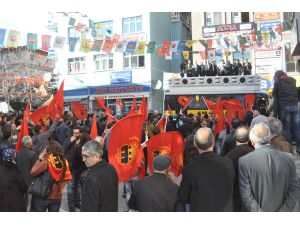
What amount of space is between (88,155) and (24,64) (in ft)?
124

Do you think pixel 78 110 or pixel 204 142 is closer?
pixel 204 142

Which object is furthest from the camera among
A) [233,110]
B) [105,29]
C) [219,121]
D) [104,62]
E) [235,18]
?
[104,62]

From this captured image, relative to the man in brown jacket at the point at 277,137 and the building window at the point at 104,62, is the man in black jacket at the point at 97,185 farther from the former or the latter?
the building window at the point at 104,62

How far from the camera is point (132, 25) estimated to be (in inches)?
1220

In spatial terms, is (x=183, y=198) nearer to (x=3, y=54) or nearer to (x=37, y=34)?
(x=37, y=34)

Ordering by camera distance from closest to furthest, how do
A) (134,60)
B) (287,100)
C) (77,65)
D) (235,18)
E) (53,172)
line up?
(53,172) → (287,100) → (235,18) → (134,60) → (77,65)

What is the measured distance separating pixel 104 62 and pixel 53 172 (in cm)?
2798

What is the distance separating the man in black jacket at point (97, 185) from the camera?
3.76m

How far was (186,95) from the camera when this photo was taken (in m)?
16.7

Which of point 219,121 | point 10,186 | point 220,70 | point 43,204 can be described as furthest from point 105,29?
point 10,186

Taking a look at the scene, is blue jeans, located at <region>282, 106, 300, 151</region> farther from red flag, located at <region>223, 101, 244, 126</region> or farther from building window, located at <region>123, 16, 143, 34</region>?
building window, located at <region>123, 16, 143, 34</region>

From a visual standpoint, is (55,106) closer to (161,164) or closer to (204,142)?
(161,164)

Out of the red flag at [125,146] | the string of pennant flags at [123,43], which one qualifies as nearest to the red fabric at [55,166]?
the red flag at [125,146]

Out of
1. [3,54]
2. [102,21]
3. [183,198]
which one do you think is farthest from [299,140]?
[3,54]
